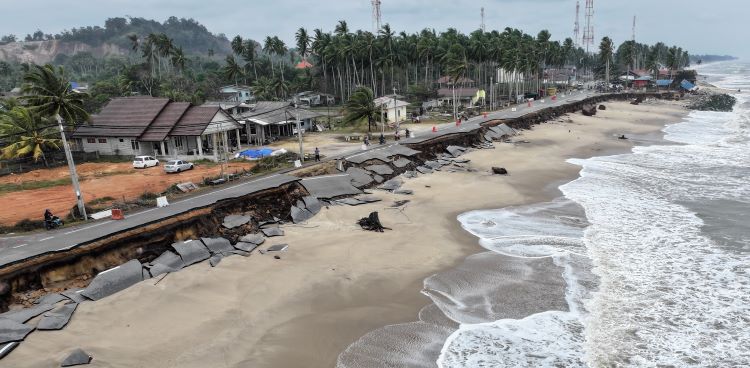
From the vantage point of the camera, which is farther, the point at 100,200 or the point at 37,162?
the point at 37,162

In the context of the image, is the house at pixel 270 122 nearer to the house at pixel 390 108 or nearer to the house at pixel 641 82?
the house at pixel 390 108

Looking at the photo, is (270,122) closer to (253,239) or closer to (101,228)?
(253,239)

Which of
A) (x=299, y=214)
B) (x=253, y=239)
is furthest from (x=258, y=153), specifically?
(x=253, y=239)

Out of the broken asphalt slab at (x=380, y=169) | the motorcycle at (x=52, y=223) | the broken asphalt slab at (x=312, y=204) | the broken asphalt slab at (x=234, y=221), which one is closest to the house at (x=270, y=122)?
the broken asphalt slab at (x=380, y=169)

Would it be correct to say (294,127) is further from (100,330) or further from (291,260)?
(100,330)

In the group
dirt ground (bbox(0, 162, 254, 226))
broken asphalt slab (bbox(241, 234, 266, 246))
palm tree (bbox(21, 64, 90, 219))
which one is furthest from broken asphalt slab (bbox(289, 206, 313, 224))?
palm tree (bbox(21, 64, 90, 219))

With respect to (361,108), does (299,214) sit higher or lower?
lower

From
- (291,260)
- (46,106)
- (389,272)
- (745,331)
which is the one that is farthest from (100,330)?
(745,331)
